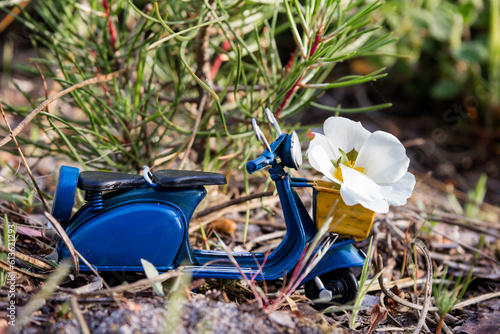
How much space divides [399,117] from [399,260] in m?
1.66

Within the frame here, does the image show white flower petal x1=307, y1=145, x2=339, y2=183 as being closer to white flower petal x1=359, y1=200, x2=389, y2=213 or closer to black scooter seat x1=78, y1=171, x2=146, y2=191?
white flower petal x1=359, y1=200, x2=389, y2=213

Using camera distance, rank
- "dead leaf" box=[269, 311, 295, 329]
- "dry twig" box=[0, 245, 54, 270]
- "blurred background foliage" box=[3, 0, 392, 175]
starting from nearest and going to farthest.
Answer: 1. "dead leaf" box=[269, 311, 295, 329]
2. "dry twig" box=[0, 245, 54, 270]
3. "blurred background foliage" box=[3, 0, 392, 175]

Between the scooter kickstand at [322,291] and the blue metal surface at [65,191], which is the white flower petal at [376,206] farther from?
the blue metal surface at [65,191]

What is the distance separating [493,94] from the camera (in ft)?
8.27

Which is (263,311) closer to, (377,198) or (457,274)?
(377,198)

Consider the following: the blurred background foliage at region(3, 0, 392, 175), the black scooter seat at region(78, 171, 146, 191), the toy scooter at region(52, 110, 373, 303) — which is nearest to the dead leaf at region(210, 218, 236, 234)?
the blurred background foliage at region(3, 0, 392, 175)

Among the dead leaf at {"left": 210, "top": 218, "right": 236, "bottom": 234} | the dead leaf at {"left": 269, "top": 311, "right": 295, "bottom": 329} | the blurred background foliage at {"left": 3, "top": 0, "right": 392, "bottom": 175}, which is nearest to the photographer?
the dead leaf at {"left": 269, "top": 311, "right": 295, "bottom": 329}

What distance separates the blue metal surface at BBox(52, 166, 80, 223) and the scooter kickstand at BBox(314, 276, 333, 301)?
549mm

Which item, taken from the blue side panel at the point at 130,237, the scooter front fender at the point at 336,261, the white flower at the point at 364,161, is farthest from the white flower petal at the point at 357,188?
the blue side panel at the point at 130,237

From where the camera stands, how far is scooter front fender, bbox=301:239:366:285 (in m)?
1.05

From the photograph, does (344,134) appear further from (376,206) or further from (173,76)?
(173,76)

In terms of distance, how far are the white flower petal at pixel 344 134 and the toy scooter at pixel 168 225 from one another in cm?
9

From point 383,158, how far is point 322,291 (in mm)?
321

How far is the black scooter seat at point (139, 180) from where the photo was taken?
0.96 m
